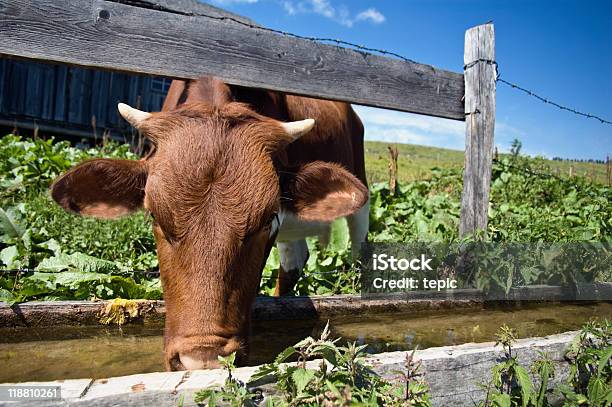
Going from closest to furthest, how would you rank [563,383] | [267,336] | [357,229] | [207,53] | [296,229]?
[563,383] → [267,336] → [207,53] → [296,229] → [357,229]

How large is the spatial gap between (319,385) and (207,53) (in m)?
2.62

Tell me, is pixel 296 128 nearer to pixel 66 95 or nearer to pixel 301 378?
pixel 301 378

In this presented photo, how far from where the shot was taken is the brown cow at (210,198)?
2164mm

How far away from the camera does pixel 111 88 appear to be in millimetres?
15695

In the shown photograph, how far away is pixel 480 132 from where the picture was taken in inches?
172

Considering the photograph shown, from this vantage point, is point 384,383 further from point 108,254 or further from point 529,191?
point 529,191

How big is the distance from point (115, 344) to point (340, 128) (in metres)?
3.02

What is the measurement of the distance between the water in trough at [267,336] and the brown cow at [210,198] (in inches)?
29.1

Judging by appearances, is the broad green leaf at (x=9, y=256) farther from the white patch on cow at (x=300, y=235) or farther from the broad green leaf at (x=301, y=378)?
the broad green leaf at (x=301, y=378)

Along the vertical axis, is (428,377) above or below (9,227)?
below

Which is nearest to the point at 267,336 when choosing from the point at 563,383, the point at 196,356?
the point at 196,356

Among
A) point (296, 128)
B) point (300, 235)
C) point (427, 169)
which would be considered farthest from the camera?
point (427, 169)

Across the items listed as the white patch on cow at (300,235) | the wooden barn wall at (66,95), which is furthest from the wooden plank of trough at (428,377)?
the wooden barn wall at (66,95)

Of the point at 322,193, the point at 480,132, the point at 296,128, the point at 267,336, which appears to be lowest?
the point at 267,336
